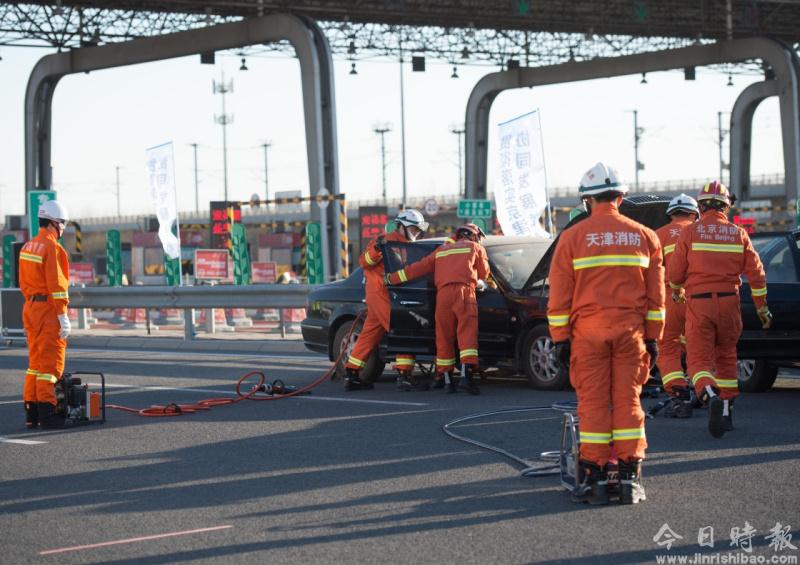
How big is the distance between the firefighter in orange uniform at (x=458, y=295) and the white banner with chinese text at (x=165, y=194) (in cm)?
1352

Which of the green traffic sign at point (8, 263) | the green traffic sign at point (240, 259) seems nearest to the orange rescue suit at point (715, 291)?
the green traffic sign at point (8, 263)

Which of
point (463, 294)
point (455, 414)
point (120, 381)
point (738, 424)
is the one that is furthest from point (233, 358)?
point (738, 424)

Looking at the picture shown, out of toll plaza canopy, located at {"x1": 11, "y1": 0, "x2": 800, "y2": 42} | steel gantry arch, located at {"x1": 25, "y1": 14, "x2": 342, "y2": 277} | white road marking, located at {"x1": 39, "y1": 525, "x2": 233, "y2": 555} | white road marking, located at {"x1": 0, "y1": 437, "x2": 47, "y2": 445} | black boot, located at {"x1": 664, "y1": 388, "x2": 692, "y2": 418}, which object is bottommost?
white road marking, located at {"x1": 0, "y1": 437, "x2": 47, "y2": 445}

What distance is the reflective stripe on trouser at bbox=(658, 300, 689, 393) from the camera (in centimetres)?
1117

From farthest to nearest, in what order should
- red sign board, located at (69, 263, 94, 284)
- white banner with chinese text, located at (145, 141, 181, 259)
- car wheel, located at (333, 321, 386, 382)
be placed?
red sign board, located at (69, 263, 94, 284) < white banner with chinese text, located at (145, 141, 181, 259) < car wheel, located at (333, 321, 386, 382)

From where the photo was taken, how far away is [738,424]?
10617mm

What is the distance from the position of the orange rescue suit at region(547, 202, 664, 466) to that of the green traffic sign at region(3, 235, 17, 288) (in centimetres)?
2046

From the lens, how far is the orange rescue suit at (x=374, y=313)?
14195mm

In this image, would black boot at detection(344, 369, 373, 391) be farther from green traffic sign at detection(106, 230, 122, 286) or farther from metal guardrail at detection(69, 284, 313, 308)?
green traffic sign at detection(106, 230, 122, 286)

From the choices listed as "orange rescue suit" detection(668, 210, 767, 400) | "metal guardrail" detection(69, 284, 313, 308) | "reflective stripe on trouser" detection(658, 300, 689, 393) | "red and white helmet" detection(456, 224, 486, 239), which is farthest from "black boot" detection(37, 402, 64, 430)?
"metal guardrail" detection(69, 284, 313, 308)

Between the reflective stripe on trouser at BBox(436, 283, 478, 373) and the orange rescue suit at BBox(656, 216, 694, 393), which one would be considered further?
the reflective stripe on trouser at BBox(436, 283, 478, 373)

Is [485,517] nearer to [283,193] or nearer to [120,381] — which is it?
[120,381]

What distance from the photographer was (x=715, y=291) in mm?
10586

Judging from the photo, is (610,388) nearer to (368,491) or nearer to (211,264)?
(368,491)
